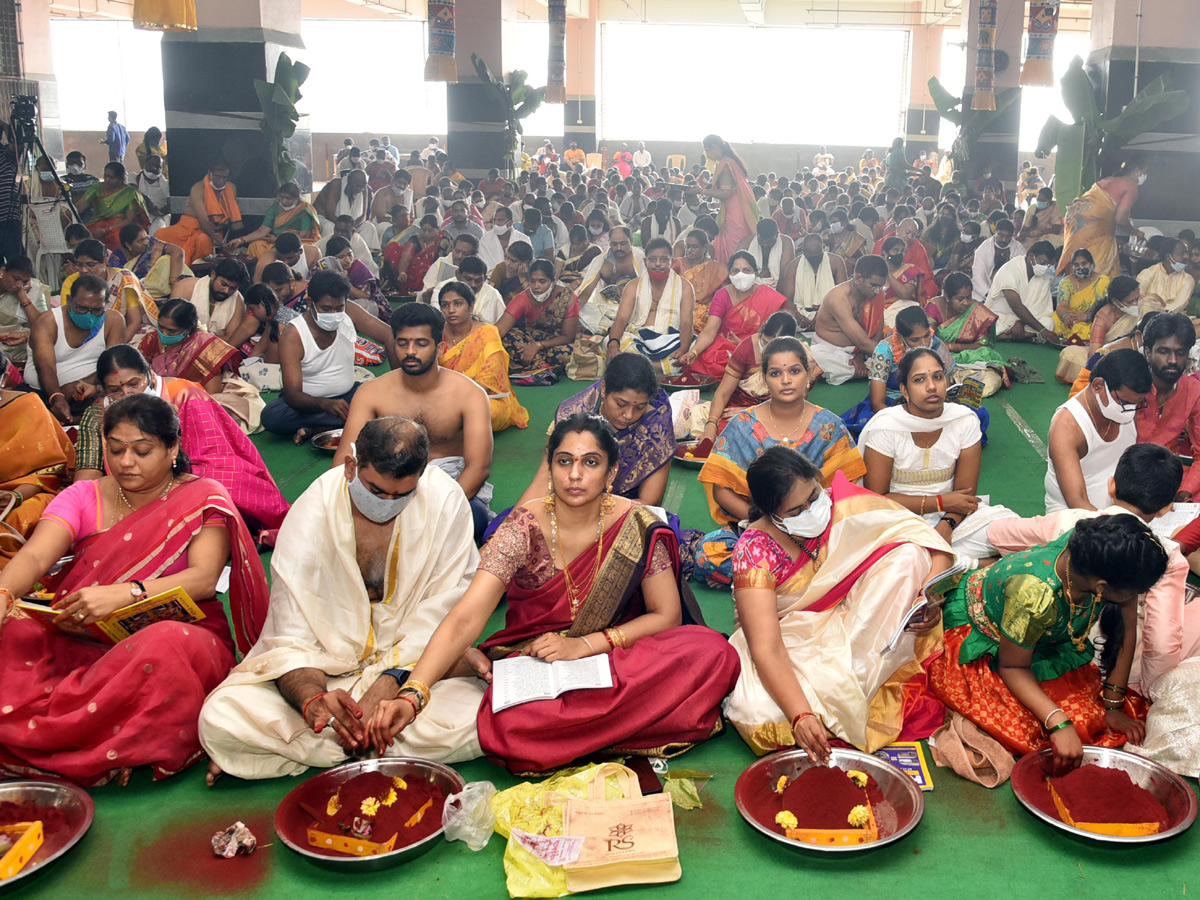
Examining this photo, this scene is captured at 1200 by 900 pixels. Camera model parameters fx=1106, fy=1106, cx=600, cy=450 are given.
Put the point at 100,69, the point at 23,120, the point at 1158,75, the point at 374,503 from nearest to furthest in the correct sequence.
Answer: the point at 374,503
the point at 23,120
the point at 1158,75
the point at 100,69

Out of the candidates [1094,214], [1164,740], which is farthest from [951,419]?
[1094,214]

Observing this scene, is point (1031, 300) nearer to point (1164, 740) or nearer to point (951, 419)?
point (951, 419)

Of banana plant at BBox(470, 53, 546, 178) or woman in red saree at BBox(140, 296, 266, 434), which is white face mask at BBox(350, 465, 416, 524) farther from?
banana plant at BBox(470, 53, 546, 178)

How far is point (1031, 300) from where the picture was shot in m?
9.09

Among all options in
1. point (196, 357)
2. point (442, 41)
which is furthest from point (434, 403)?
point (442, 41)

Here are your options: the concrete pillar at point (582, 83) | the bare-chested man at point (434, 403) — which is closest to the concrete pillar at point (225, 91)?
the bare-chested man at point (434, 403)

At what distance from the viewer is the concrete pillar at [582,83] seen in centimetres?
2847

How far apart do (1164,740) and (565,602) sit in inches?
64.4

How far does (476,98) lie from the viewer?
666 inches

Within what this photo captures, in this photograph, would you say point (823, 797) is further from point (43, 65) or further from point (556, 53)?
point (556, 53)

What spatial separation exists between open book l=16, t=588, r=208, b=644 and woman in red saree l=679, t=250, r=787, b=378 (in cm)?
480

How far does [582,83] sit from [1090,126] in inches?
780

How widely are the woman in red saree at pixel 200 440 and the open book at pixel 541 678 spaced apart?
5.71ft

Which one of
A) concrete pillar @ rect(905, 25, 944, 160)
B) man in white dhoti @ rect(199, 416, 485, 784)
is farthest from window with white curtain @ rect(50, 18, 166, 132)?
man in white dhoti @ rect(199, 416, 485, 784)
